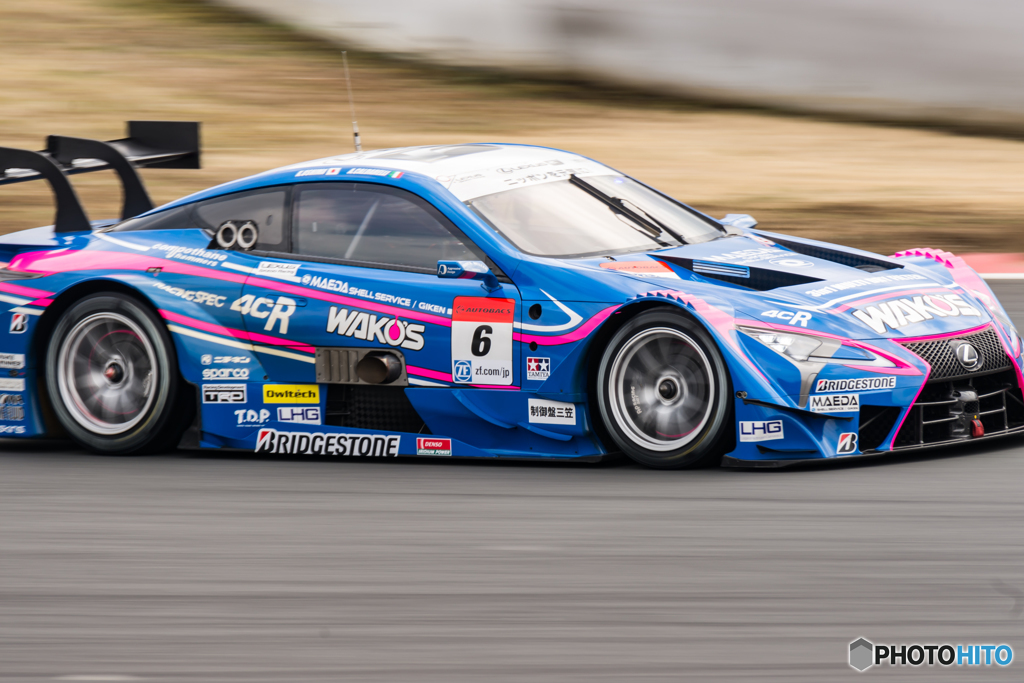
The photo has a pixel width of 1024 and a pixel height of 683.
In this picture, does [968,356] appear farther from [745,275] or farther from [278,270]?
[278,270]

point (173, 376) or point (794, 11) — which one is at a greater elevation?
point (794, 11)

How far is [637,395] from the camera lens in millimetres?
5512

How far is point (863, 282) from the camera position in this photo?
5.79 m

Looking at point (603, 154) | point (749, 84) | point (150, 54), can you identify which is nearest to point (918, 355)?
point (603, 154)

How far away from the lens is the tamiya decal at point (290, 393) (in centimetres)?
606

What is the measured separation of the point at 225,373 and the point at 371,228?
936 mm

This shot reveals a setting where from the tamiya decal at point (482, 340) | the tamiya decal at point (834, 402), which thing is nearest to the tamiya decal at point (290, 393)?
the tamiya decal at point (482, 340)

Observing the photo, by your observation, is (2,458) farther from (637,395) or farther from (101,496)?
(637,395)

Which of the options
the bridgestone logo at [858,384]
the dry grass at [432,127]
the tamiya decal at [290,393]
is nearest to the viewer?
the bridgestone logo at [858,384]

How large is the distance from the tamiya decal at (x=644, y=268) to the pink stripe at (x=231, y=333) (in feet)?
4.55

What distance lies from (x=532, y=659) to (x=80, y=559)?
1.85m

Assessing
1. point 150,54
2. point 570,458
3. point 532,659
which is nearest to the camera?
point 532,659

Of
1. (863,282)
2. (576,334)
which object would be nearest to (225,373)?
(576,334)

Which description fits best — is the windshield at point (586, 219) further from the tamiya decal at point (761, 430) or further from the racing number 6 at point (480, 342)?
the tamiya decal at point (761, 430)
